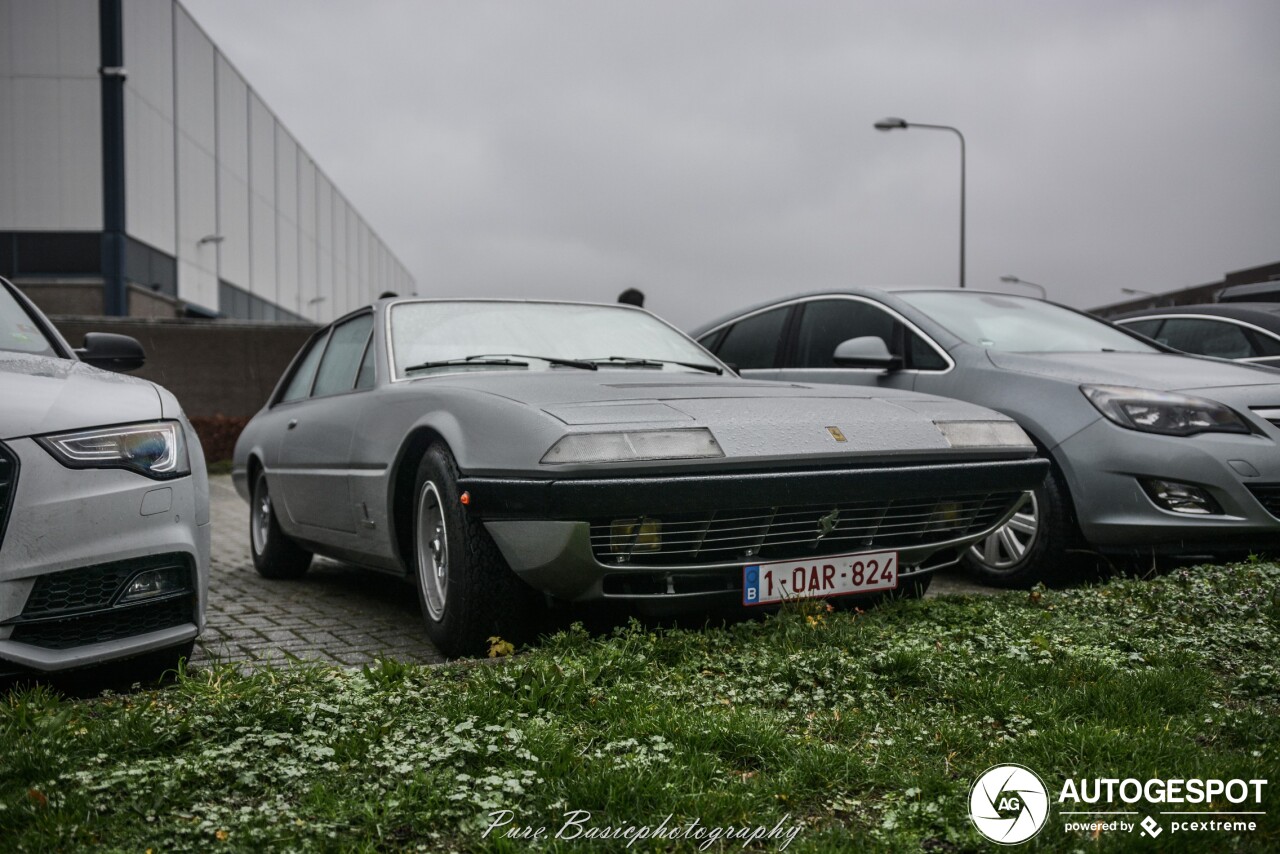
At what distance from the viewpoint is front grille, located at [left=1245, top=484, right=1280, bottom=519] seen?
16.1 ft

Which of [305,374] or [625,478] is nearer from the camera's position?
[625,478]

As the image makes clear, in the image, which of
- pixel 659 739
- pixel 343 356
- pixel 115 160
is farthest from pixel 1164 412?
pixel 115 160

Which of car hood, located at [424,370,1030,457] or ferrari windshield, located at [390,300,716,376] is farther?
ferrari windshield, located at [390,300,716,376]

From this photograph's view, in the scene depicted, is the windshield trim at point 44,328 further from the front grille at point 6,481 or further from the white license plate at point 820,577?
the white license plate at point 820,577

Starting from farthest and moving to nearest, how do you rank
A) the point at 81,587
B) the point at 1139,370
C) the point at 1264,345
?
the point at 1264,345, the point at 1139,370, the point at 81,587

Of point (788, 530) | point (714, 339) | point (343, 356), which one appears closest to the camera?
point (788, 530)

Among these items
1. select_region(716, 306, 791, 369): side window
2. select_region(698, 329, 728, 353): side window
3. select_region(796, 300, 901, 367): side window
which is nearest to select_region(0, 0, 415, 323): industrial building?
select_region(698, 329, 728, 353): side window

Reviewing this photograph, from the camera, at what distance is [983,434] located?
4320 mm

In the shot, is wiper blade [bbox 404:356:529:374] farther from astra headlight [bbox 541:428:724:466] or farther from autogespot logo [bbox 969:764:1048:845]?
autogespot logo [bbox 969:764:1048:845]

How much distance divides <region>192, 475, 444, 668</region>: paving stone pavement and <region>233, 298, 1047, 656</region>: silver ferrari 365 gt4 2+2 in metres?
0.31

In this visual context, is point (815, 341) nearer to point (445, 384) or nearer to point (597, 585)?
point (445, 384)

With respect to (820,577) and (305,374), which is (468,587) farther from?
(305,374)

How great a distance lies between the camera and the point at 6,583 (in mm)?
3139

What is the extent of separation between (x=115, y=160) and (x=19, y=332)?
2665cm
